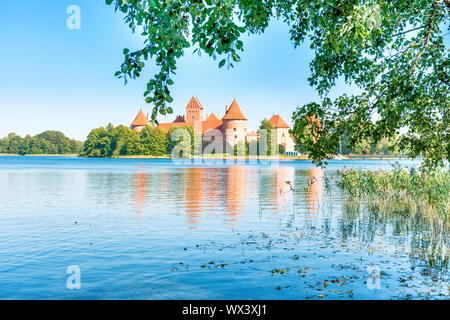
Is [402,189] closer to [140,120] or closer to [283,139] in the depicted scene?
[283,139]

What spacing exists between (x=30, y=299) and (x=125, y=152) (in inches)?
5338

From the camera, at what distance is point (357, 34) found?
19.7 ft

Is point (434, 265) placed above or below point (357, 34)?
below

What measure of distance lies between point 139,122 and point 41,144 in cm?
5919

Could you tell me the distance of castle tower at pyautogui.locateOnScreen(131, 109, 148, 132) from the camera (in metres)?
148

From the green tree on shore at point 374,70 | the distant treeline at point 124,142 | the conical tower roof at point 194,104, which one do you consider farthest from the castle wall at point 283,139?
the green tree on shore at point 374,70

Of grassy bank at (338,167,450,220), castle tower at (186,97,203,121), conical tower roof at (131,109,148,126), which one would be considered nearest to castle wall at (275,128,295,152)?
castle tower at (186,97,203,121)

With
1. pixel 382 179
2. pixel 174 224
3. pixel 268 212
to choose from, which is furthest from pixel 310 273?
pixel 382 179

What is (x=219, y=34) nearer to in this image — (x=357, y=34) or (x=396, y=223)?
(x=357, y=34)

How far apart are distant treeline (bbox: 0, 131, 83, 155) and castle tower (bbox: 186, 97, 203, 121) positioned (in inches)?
1968

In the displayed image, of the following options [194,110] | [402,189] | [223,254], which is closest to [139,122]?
[194,110]

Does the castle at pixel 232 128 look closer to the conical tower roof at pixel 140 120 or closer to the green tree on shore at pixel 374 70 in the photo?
the conical tower roof at pixel 140 120

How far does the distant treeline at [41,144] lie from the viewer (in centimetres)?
17838

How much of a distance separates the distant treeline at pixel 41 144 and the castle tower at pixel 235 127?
79.9 meters
